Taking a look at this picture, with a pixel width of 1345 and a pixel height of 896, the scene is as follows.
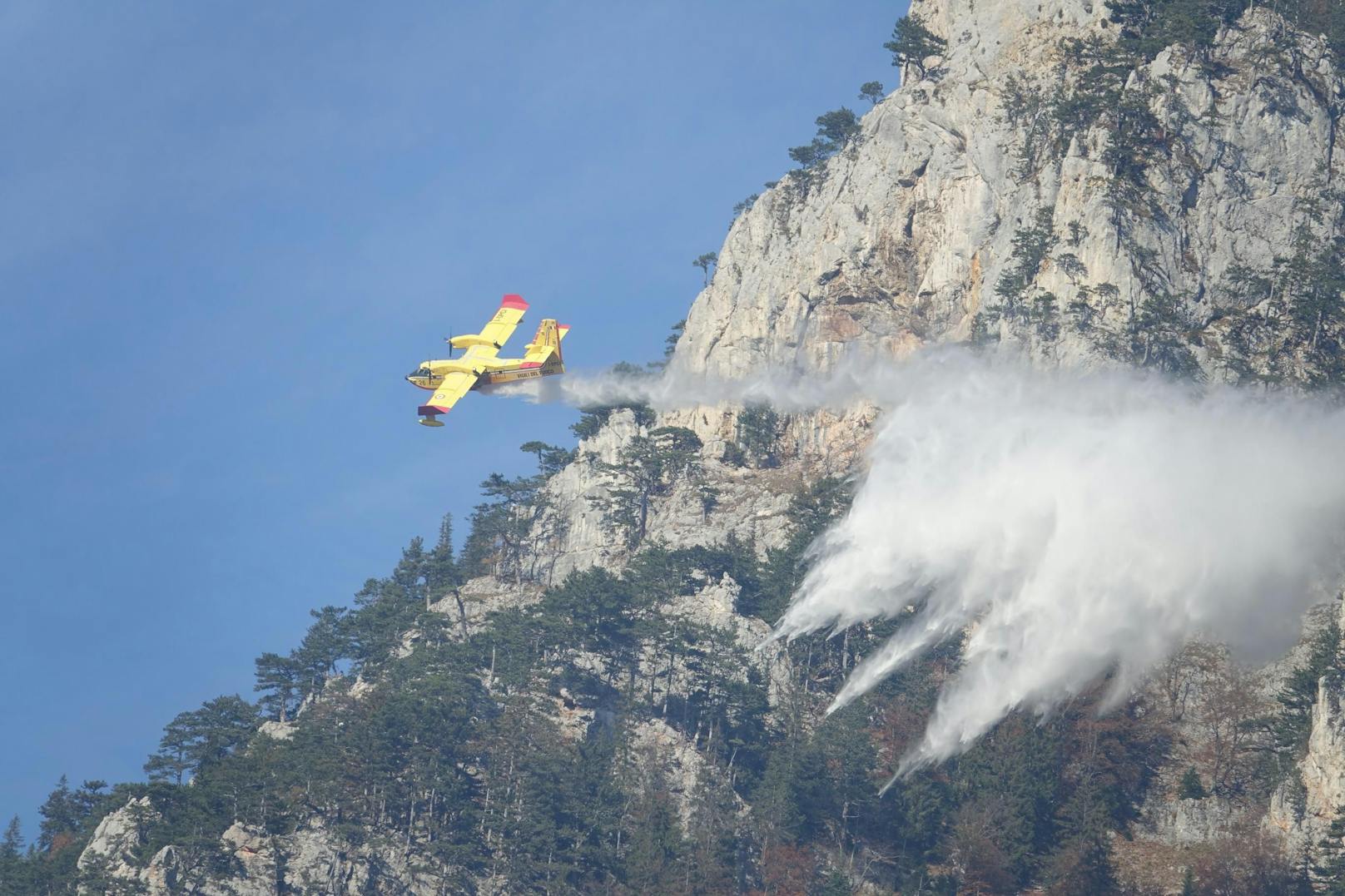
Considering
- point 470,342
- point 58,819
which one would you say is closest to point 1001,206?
point 470,342

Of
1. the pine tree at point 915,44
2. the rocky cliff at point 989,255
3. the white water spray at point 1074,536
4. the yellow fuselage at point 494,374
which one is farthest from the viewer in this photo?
the pine tree at point 915,44

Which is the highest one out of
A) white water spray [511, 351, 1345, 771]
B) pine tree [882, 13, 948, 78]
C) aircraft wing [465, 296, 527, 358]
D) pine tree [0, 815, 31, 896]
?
pine tree [882, 13, 948, 78]

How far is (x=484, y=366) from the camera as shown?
8712cm

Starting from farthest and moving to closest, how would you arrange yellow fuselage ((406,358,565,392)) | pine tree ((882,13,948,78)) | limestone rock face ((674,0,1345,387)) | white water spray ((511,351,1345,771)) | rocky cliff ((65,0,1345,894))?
pine tree ((882,13,948,78)) < limestone rock face ((674,0,1345,387)) < rocky cliff ((65,0,1345,894)) < yellow fuselage ((406,358,565,392)) < white water spray ((511,351,1345,771))

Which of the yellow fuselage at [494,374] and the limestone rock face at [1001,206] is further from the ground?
the limestone rock face at [1001,206]

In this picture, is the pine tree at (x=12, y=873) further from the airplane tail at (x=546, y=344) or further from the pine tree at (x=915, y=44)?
the pine tree at (x=915, y=44)

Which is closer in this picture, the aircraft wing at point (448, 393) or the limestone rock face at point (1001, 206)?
the aircraft wing at point (448, 393)

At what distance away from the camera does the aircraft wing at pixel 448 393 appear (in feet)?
272

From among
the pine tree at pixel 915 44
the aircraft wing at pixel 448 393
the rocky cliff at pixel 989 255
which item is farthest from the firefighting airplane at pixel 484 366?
the pine tree at pixel 915 44

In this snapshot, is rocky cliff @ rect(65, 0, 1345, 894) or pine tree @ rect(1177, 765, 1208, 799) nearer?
pine tree @ rect(1177, 765, 1208, 799)

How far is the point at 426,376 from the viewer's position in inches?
3410

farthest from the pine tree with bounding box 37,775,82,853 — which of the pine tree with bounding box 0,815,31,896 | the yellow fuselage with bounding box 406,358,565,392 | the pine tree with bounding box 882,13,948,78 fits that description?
the pine tree with bounding box 882,13,948,78

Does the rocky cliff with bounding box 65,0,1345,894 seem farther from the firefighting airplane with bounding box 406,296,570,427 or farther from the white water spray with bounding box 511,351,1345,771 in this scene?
the firefighting airplane with bounding box 406,296,570,427

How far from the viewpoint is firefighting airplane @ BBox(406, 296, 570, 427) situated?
8456 cm
